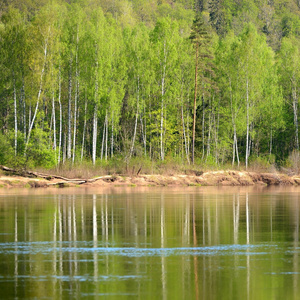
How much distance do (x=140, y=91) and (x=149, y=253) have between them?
5072 cm

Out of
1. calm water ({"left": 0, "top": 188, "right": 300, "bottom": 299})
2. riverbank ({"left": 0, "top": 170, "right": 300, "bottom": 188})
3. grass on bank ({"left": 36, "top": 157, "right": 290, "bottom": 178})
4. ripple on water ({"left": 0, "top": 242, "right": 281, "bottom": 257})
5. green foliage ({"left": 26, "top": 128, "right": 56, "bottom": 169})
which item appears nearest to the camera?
calm water ({"left": 0, "top": 188, "right": 300, "bottom": 299})

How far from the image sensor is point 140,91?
65.2 m

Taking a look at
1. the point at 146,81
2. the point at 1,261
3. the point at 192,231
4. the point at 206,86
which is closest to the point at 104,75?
the point at 146,81

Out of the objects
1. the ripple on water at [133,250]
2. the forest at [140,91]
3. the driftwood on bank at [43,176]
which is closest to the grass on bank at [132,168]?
the forest at [140,91]

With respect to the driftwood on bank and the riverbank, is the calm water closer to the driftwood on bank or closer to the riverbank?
the riverbank

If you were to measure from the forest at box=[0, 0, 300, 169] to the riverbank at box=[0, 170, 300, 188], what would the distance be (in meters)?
2.59

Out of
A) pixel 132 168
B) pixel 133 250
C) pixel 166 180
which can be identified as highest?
pixel 132 168

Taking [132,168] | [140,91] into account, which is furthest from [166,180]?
[140,91]

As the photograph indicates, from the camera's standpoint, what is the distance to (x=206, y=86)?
70188 mm

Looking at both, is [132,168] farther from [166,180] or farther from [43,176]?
[43,176]

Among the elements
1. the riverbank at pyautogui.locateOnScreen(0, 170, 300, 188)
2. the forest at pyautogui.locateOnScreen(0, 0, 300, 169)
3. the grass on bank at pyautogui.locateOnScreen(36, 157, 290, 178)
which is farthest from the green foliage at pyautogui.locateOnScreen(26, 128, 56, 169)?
the riverbank at pyautogui.locateOnScreen(0, 170, 300, 188)

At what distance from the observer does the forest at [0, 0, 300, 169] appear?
54.6 meters

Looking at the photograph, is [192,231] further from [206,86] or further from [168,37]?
[206,86]

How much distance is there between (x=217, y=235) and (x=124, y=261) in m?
5.12
